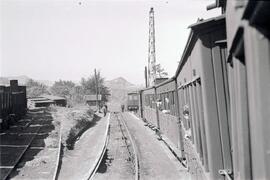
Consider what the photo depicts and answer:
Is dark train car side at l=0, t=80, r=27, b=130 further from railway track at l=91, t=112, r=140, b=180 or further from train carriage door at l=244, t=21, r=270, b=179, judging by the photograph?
train carriage door at l=244, t=21, r=270, b=179

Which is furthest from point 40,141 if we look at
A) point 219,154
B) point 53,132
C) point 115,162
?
point 219,154

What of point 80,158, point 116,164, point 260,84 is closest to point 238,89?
point 260,84

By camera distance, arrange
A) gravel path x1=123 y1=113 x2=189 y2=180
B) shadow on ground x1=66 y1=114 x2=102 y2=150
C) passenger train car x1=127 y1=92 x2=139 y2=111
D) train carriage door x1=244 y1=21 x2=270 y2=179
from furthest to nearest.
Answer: passenger train car x1=127 y1=92 x2=139 y2=111 < shadow on ground x1=66 y1=114 x2=102 y2=150 < gravel path x1=123 y1=113 x2=189 y2=180 < train carriage door x1=244 y1=21 x2=270 y2=179

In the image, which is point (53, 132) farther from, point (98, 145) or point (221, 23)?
point (221, 23)

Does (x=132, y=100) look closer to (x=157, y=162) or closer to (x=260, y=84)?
(x=157, y=162)

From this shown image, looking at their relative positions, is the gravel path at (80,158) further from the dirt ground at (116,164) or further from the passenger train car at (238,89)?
the passenger train car at (238,89)

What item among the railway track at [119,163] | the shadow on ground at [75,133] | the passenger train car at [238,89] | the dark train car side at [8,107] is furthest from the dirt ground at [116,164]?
the passenger train car at [238,89]

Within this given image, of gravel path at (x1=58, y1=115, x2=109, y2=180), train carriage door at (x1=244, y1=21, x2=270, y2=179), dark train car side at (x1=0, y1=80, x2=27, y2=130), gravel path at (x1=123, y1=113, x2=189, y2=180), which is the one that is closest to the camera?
train carriage door at (x1=244, y1=21, x2=270, y2=179)

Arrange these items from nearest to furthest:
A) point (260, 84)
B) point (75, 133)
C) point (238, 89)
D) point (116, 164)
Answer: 1. point (260, 84)
2. point (238, 89)
3. point (116, 164)
4. point (75, 133)

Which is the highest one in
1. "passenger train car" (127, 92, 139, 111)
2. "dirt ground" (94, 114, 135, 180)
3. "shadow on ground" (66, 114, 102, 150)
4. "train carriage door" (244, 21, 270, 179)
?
"passenger train car" (127, 92, 139, 111)

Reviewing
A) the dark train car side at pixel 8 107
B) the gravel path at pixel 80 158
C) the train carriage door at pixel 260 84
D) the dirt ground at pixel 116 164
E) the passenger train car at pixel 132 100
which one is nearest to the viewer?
the train carriage door at pixel 260 84

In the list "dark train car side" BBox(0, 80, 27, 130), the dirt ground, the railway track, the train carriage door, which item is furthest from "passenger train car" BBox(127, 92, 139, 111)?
the train carriage door

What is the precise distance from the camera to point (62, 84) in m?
104

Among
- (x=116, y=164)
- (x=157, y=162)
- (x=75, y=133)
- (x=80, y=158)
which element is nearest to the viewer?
(x=157, y=162)
